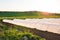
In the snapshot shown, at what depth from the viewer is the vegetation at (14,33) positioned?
1.61 metres

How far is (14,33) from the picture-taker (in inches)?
64.1

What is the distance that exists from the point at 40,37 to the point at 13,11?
0.45 metres

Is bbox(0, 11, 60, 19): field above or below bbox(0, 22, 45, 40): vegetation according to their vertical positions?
above

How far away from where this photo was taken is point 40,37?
1594 millimetres

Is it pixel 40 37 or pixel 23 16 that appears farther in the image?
pixel 23 16

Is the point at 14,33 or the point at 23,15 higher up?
the point at 23,15

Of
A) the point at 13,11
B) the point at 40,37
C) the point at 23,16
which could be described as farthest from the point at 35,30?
the point at 13,11

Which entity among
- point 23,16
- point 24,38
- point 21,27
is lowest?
point 24,38

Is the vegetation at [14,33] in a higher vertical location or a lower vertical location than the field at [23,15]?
lower

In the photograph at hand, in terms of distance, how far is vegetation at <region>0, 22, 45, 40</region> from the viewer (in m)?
1.61
